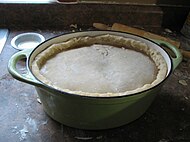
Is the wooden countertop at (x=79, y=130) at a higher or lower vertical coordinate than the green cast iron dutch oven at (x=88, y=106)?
lower

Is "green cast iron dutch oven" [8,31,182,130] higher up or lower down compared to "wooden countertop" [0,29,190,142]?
higher up

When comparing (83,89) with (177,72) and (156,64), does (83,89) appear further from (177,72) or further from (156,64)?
(177,72)

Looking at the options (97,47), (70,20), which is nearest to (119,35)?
(97,47)

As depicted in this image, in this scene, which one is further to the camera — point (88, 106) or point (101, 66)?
point (101, 66)

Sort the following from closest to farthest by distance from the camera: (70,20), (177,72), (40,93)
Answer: (40,93) < (177,72) < (70,20)

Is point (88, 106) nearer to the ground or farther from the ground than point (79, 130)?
farther from the ground
